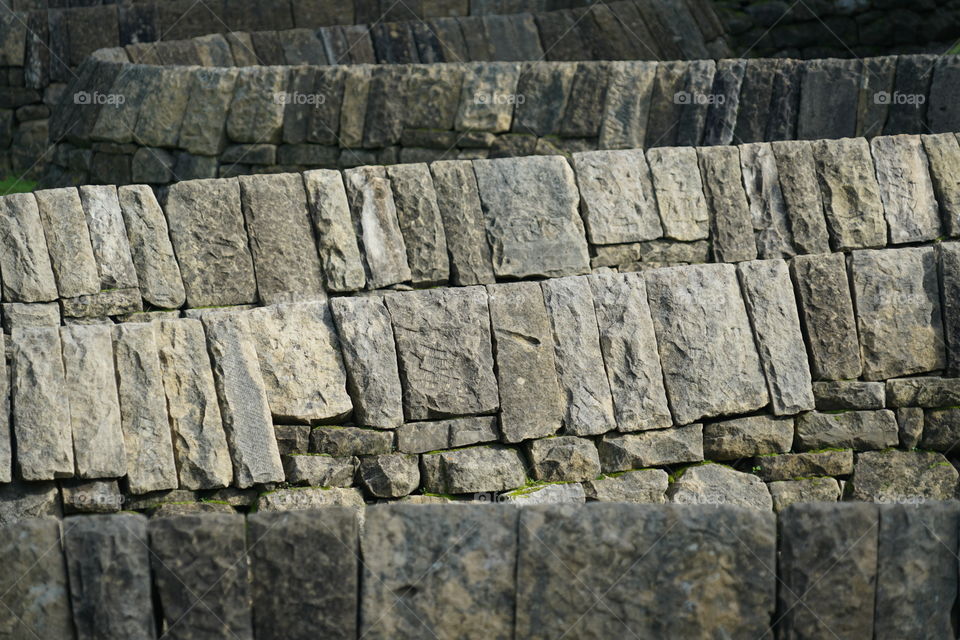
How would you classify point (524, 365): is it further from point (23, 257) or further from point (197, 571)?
point (23, 257)

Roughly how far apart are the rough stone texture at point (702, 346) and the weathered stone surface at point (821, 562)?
1.87 meters

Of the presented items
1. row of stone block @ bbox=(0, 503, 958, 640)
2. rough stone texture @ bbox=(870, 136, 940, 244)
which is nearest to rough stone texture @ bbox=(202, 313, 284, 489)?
row of stone block @ bbox=(0, 503, 958, 640)

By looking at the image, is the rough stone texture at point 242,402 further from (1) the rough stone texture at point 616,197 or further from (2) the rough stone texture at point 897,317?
(2) the rough stone texture at point 897,317

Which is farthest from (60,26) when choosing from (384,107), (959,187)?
(959,187)

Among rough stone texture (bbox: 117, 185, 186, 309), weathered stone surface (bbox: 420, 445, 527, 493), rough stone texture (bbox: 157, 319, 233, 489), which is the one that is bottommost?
weathered stone surface (bbox: 420, 445, 527, 493)

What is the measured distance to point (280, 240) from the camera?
5.85m

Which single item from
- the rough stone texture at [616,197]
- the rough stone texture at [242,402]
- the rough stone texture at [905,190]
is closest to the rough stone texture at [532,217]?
the rough stone texture at [616,197]

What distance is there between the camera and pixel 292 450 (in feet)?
17.9

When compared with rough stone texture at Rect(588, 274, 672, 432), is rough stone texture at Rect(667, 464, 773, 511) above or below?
below

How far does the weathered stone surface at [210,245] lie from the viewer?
18.9 ft

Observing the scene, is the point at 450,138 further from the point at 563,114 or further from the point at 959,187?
the point at 959,187

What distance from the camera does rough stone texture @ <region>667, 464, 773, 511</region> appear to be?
5805 mm

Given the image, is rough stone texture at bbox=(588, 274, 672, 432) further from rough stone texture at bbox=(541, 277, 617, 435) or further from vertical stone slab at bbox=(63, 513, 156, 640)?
vertical stone slab at bbox=(63, 513, 156, 640)

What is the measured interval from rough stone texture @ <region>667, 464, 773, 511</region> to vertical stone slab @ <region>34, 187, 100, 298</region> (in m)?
3.00
